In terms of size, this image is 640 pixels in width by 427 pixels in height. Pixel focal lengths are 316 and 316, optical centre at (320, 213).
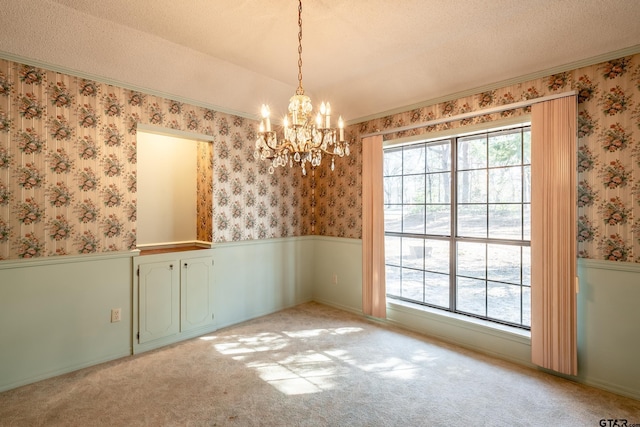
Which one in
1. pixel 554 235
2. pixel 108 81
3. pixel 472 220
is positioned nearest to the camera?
pixel 554 235

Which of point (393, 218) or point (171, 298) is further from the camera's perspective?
point (393, 218)

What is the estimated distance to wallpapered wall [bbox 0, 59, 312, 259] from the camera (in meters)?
2.64

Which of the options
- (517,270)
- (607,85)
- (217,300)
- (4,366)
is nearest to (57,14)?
(4,366)

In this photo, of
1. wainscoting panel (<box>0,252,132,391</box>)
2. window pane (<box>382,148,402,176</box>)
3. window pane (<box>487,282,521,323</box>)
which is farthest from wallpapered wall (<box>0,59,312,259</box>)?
window pane (<box>487,282,521,323</box>)

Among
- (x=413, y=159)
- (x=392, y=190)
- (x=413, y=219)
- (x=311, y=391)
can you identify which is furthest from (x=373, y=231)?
(x=311, y=391)

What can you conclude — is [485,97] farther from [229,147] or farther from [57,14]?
[57,14]

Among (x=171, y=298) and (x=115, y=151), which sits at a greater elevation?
(x=115, y=151)

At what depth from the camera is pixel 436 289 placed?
386 cm

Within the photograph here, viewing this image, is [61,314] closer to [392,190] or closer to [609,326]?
[392,190]

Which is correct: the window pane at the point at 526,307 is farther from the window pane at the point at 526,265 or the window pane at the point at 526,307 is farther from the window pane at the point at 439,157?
the window pane at the point at 439,157

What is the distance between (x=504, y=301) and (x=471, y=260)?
0.52 meters

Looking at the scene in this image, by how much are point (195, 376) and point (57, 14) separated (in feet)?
10.4

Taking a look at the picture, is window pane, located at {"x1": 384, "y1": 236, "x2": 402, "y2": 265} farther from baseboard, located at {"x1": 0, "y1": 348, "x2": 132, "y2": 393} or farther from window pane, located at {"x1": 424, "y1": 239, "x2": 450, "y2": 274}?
baseboard, located at {"x1": 0, "y1": 348, "x2": 132, "y2": 393}

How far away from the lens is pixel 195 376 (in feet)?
9.11
